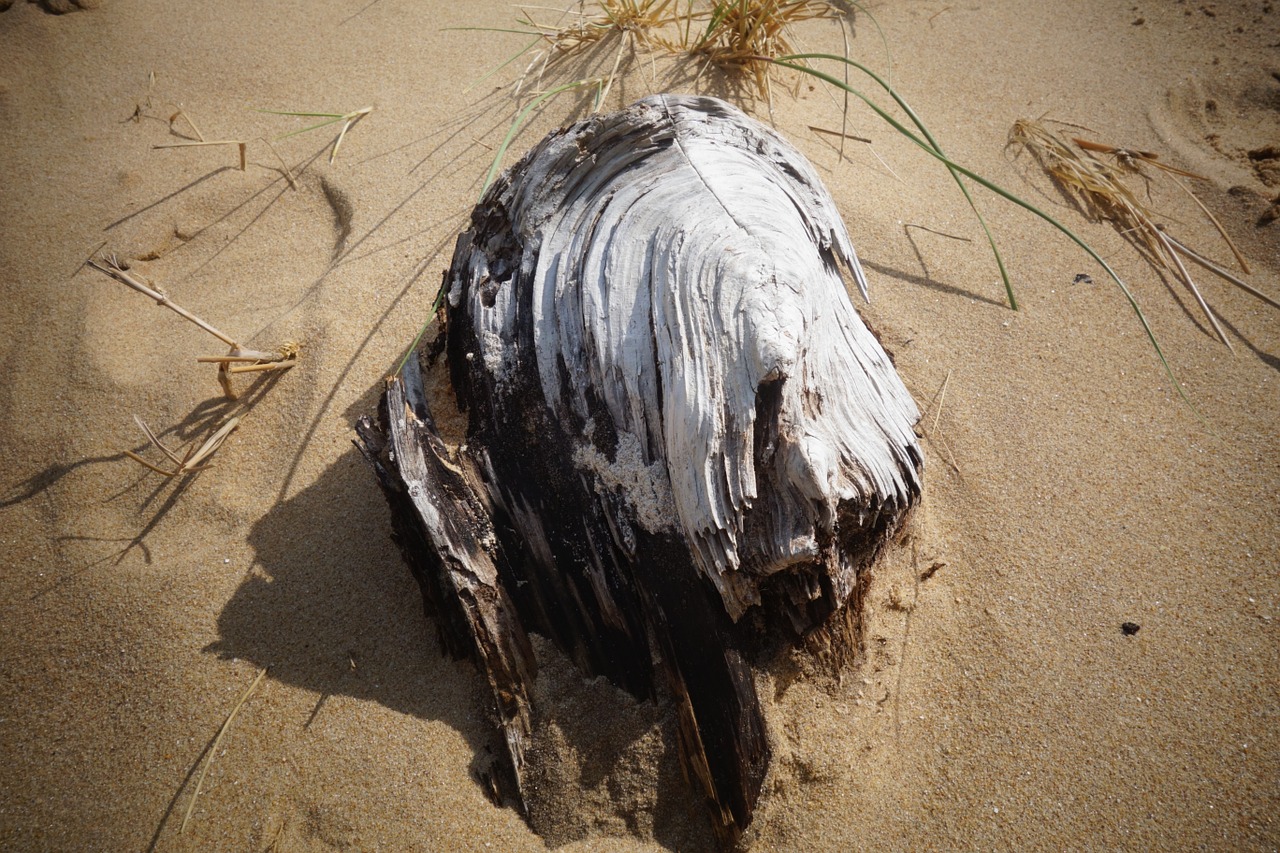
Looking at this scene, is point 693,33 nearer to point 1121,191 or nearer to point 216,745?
point 1121,191

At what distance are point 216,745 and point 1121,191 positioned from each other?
340 cm

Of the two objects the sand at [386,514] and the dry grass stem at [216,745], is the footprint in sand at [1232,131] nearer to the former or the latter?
the sand at [386,514]

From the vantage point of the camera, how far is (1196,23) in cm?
308

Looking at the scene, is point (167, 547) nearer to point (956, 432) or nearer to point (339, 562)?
point (339, 562)

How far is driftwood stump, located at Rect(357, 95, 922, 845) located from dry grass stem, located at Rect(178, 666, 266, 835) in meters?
0.50

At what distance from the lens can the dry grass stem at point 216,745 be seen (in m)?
1.59

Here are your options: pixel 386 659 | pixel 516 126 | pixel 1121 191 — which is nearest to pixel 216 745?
pixel 386 659

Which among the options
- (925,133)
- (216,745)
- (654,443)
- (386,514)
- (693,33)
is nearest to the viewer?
(654,443)

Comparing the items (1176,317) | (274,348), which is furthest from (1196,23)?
(274,348)

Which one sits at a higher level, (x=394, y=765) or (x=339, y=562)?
(x=339, y=562)

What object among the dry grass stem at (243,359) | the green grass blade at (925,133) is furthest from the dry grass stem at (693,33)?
the dry grass stem at (243,359)

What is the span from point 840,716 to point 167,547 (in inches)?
73.5

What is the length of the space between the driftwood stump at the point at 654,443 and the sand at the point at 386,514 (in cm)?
17

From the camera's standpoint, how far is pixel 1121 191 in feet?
8.39
